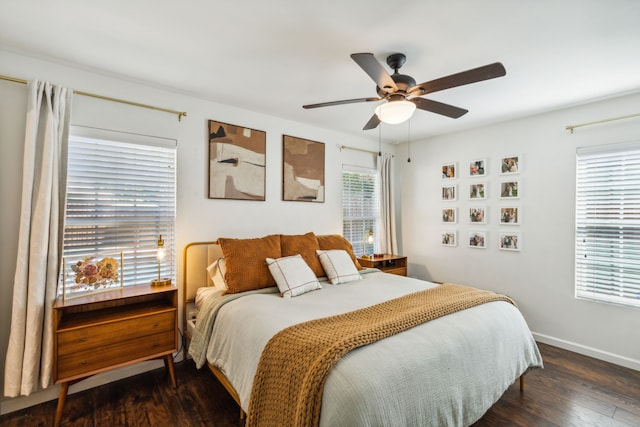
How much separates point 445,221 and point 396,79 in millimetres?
2650

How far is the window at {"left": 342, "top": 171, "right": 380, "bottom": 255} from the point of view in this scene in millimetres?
4168

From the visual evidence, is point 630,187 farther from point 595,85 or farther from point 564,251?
point 595,85

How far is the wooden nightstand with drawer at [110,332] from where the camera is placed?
1964 mm

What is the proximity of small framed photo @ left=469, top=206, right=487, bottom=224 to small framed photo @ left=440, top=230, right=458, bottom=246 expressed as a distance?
29 centimetres

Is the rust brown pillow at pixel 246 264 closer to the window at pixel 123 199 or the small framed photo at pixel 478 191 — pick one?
the window at pixel 123 199

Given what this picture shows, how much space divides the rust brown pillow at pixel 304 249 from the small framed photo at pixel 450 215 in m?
2.05

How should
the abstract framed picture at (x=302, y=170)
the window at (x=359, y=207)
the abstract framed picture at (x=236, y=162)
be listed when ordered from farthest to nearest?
the window at (x=359, y=207) < the abstract framed picture at (x=302, y=170) < the abstract framed picture at (x=236, y=162)

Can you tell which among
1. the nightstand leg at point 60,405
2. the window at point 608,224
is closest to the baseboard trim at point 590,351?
the window at point 608,224

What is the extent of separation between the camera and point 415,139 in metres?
4.44

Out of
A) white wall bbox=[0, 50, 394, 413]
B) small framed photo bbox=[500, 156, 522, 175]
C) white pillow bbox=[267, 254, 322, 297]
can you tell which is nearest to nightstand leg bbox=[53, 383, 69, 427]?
white wall bbox=[0, 50, 394, 413]

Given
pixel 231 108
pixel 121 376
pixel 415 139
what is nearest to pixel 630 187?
pixel 415 139

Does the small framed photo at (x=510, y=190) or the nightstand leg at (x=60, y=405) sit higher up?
the small framed photo at (x=510, y=190)

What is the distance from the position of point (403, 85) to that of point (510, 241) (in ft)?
8.36

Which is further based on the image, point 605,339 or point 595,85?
point 605,339
